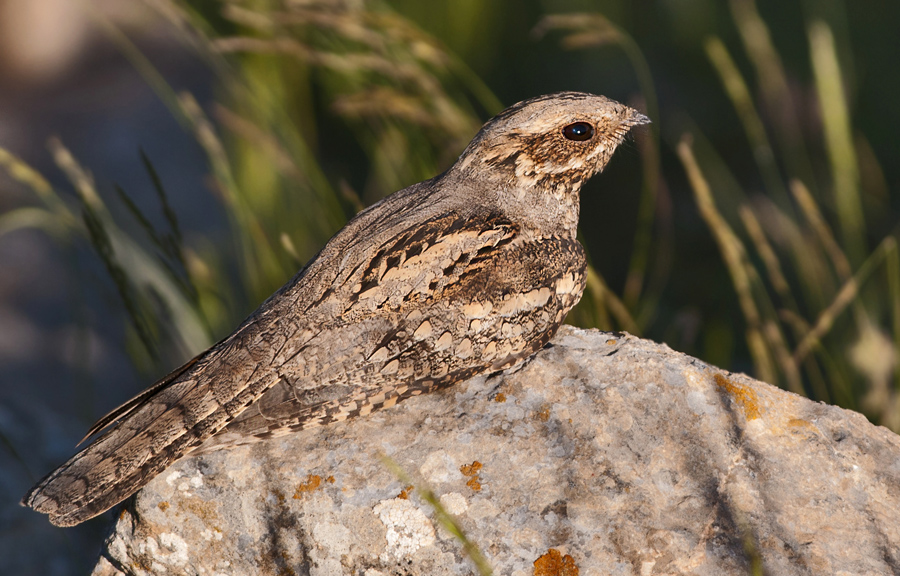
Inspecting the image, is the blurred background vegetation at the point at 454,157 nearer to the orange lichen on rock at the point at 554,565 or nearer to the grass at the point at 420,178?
the grass at the point at 420,178

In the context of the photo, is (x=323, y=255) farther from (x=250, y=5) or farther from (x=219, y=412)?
(x=250, y=5)

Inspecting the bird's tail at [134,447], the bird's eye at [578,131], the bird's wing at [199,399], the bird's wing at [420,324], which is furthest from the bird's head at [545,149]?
the bird's tail at [134,447]

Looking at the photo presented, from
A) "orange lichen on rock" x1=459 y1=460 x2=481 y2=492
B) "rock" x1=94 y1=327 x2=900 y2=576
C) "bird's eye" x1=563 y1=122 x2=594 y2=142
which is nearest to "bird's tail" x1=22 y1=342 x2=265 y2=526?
"rock" x1=94 y1=327 x2=900 y2=576

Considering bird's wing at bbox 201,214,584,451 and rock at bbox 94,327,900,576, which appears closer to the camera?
rock at bbox 94,327,900,576

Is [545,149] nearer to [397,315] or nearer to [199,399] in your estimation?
[397,315]

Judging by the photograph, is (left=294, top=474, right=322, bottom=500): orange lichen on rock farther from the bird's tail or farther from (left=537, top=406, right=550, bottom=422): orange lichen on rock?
(left=537, top=406, right=550, bottom=422): orange lichen on rock

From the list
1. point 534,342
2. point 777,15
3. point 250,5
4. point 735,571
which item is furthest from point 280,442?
point 777,15
